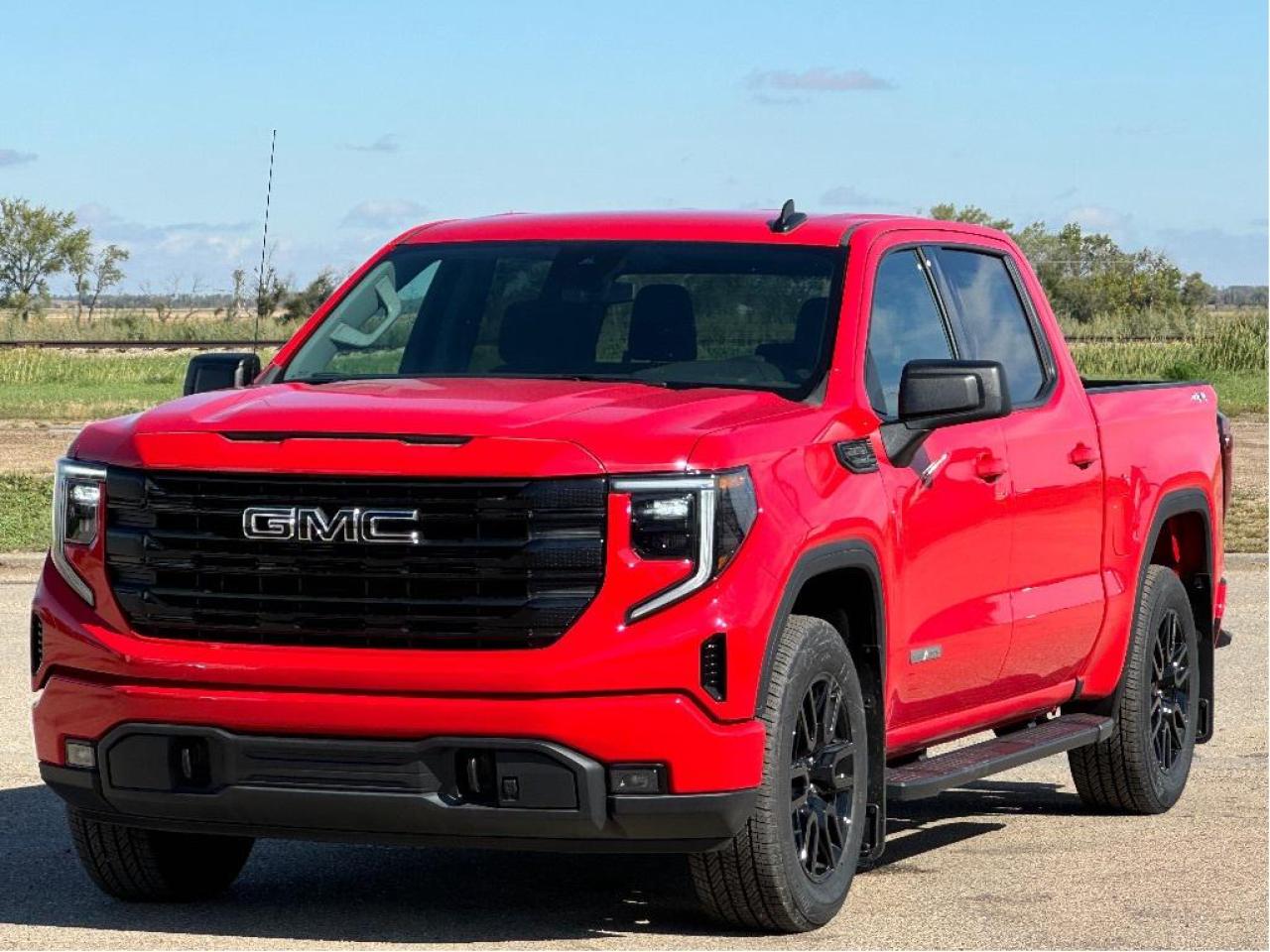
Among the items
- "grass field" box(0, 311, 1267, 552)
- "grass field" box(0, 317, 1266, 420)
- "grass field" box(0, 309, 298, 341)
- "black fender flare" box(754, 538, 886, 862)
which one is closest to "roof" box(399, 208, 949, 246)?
"black fender flare" box(754, 538, 886, 862)

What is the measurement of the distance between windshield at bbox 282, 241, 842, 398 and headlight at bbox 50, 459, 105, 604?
3.63 feet

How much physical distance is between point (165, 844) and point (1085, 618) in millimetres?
3158

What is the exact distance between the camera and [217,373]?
23.6 feet

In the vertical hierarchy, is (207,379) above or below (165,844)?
above

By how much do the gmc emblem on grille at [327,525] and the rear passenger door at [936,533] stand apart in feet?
4.89

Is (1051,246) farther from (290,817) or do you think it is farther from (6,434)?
(290,817)

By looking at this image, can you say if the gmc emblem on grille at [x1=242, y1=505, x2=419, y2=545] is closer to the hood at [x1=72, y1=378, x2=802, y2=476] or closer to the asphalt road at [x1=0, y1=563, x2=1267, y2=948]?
the hood at [x1=72, y1=378, x2=802, y2=476]

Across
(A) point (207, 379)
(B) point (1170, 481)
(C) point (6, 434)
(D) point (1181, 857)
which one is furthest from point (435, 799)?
(C) point (6, 434)

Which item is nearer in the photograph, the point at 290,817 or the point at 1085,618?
the point at 290,817

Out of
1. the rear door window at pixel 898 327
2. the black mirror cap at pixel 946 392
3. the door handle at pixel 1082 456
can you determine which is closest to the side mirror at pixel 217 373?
the rear door window at pixel 898 327

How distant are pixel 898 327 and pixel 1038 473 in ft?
2.45

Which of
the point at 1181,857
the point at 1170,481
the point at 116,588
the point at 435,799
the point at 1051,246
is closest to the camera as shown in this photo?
the point at 435,799

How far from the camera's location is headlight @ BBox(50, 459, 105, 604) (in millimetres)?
6199

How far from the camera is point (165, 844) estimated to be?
6.61 meters
